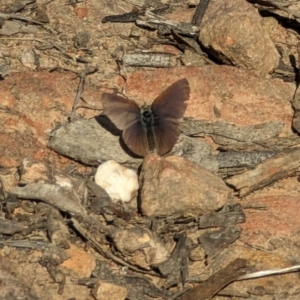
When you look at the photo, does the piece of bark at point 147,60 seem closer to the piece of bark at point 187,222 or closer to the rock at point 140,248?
the piece of bark at point 187,222

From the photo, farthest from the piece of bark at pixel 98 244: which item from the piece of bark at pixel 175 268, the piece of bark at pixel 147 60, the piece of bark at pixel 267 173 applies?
the piece of bark at pixel 147 60

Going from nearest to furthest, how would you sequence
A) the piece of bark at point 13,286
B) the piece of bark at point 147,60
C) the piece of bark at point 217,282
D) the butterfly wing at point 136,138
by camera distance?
the piece of bark at point 13,286 < the piece of bark at point 217,282 < the butterfly wing at point 136,138 < the piece of bark at point 147,60

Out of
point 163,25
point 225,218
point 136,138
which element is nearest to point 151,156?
point 136,138

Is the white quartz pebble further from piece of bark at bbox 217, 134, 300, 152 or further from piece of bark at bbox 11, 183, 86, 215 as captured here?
piece of bark at bbox 217, 134, 300, 152

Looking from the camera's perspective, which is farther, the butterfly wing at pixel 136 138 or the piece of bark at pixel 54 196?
the butterfly wing at pixel 136 138

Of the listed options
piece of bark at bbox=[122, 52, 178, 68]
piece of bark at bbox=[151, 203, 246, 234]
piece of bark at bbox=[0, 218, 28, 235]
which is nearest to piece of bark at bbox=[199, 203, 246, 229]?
piece of bark at bbox=[151, 203, 246, 234]

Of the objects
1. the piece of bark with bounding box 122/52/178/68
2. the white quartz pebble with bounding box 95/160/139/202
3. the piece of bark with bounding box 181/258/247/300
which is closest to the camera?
the piece of bark with bounding box 181/258/247/300
